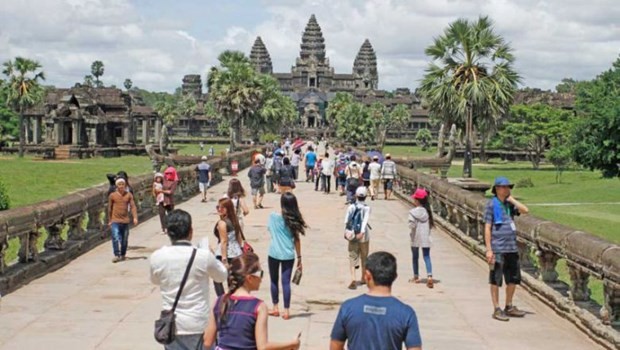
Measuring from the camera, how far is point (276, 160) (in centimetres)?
3038

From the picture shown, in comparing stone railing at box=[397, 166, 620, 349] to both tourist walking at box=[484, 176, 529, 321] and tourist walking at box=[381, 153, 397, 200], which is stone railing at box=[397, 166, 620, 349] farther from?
tourist walking at box=[381, 153, 397, 200]

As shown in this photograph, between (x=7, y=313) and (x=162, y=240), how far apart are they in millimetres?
7335

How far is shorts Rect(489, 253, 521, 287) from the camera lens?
33.7 feet

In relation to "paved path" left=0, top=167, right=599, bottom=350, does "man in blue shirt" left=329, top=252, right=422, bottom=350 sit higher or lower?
higher

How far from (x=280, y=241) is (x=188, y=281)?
391cm

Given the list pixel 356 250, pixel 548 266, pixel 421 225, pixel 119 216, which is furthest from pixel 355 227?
pixel 119 216

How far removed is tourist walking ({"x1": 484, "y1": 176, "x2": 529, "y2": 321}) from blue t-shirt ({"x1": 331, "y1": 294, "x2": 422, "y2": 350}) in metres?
5.22

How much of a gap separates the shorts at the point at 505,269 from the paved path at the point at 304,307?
49 cm

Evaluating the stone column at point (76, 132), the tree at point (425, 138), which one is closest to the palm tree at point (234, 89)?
the stone column at point (76, 132)

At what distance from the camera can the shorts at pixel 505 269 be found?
10.3 meters

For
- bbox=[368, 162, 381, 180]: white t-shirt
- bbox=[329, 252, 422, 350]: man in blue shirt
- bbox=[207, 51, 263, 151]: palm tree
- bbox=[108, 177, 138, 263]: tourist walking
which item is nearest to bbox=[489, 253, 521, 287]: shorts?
bbox=[329, 252, 422, 350]: man in blue shirt

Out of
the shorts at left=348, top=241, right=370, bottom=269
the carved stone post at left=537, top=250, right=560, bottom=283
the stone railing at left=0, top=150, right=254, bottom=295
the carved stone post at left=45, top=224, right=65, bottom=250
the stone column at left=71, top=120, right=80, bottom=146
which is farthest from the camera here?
the stone column at left=71, top=120, right=80, bottom=146

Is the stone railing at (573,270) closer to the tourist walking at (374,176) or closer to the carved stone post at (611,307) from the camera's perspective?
the carved stone post at (611,307)

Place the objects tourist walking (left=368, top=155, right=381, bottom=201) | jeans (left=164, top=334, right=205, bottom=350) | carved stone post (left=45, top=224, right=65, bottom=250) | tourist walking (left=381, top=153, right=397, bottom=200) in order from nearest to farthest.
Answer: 1. jeans (left=164, top=334, right=205, bottom=350)
2. carved stone post (left=45, top=224, right=65, bottom=250)
3. tourist walking (left=368, top=155, right=381, bottom=201)
4. tourist walking (left=381, top=153, right=397, bottom=200)
